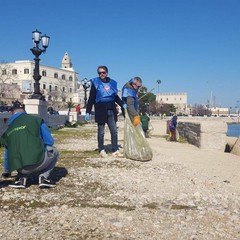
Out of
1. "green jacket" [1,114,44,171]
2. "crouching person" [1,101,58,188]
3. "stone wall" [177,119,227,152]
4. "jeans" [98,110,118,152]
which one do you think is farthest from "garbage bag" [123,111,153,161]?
"stone wall" [177,119,227,152]

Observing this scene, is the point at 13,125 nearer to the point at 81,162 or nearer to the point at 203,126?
the point at 81,162

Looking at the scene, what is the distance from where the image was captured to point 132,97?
721 cm

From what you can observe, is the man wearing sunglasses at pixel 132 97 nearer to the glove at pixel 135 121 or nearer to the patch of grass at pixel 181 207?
the glove at pixel 135 121

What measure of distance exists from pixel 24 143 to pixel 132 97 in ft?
11.4

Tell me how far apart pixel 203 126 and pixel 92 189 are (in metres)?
6.01

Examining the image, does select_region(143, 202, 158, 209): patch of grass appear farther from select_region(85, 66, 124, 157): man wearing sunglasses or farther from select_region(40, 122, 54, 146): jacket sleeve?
select_region(85, 66, 124, 157): man wearing sunglasses

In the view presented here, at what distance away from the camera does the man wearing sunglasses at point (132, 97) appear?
23.0 ft

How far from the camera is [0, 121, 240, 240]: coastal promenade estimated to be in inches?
120

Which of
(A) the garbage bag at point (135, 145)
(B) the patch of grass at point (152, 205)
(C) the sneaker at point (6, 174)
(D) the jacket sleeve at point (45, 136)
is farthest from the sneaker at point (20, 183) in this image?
(A) the garbage bag at point (135, 145)

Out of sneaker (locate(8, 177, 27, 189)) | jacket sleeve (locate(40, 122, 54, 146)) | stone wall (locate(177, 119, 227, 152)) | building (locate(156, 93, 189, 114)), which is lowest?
sneaker (locate(8, 177, 27, 189))

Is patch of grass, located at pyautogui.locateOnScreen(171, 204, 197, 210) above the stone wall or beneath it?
beneath

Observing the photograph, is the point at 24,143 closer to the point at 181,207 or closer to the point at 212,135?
the point at 181,207

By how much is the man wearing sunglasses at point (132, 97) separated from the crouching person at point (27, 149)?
277 centimetres

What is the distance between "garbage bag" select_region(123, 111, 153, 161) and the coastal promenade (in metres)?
0.72
